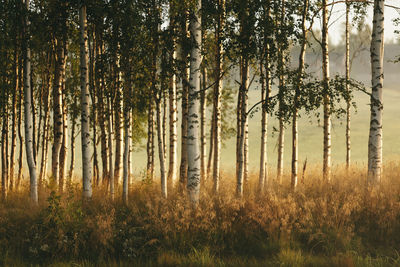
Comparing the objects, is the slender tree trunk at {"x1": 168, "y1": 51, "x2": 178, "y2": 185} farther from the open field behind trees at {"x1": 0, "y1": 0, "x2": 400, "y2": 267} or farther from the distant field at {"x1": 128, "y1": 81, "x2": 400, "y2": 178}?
the distant field at {"x1": 128, "y1": 81, "x2": 400, "y2": 178}

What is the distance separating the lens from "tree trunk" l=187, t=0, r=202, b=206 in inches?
406

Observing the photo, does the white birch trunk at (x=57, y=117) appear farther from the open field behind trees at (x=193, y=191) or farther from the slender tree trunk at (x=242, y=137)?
the slender tree trunk at (x=242, y=137)

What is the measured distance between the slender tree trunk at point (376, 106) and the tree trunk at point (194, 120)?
5.75 meters

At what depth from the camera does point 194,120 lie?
10445 millimetres

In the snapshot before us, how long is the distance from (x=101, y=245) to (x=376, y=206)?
670 cm

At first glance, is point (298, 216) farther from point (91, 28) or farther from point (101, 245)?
point (91, 28)

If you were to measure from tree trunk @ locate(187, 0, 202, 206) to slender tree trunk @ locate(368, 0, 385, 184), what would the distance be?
5746 millimetres

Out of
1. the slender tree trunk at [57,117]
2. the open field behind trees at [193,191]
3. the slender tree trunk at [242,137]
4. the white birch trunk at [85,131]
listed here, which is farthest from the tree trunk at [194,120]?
the slender tree trunk at [57,117]

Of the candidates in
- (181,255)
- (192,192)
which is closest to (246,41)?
(192,192)

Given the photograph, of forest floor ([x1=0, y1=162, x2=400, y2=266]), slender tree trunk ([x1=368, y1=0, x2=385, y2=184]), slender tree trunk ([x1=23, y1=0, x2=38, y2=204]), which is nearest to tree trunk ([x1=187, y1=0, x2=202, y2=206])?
forest floor ([x1=0, y1=162, x2=400, y2=266])

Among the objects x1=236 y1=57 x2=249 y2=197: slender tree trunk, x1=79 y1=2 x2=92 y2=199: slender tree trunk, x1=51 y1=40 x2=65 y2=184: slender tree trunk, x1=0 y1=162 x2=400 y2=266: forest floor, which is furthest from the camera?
x1=51 y1=40 x2=65 y2=184: slender tree trunk

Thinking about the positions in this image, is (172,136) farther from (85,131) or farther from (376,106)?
(376,106)

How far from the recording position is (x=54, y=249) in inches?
317

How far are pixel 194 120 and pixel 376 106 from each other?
19.7ft
